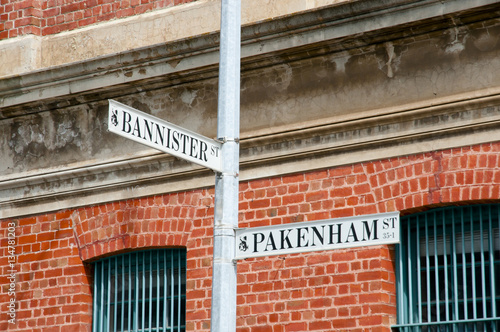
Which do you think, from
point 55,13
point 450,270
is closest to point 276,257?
point 450,270

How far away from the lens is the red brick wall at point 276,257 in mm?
9398

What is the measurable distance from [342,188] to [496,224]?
161 centimetres

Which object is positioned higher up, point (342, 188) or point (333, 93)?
Result: point (333, 93)

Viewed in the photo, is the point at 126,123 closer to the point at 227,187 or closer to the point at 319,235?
the point at 227,187

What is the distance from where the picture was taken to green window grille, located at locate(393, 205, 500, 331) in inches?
360

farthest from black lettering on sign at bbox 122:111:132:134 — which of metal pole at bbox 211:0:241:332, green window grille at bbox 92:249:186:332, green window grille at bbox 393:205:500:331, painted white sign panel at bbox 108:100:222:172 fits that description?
green window grille at bbox 92:249:186:332

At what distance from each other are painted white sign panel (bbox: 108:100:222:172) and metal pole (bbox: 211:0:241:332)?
98 millimetres

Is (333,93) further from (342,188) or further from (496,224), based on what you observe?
(496,224)

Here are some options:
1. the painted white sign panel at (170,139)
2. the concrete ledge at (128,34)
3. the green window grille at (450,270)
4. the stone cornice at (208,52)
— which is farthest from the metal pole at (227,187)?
the concrete ledge at (128,34)

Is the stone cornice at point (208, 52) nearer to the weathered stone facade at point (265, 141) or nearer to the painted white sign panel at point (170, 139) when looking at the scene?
the weathered stone facade at point (265, 141)

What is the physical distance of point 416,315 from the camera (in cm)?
953

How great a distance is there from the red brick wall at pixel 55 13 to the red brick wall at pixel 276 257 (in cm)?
253

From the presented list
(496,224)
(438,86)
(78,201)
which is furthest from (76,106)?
(496,224)

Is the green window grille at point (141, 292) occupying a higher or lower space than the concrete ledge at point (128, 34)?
lower
